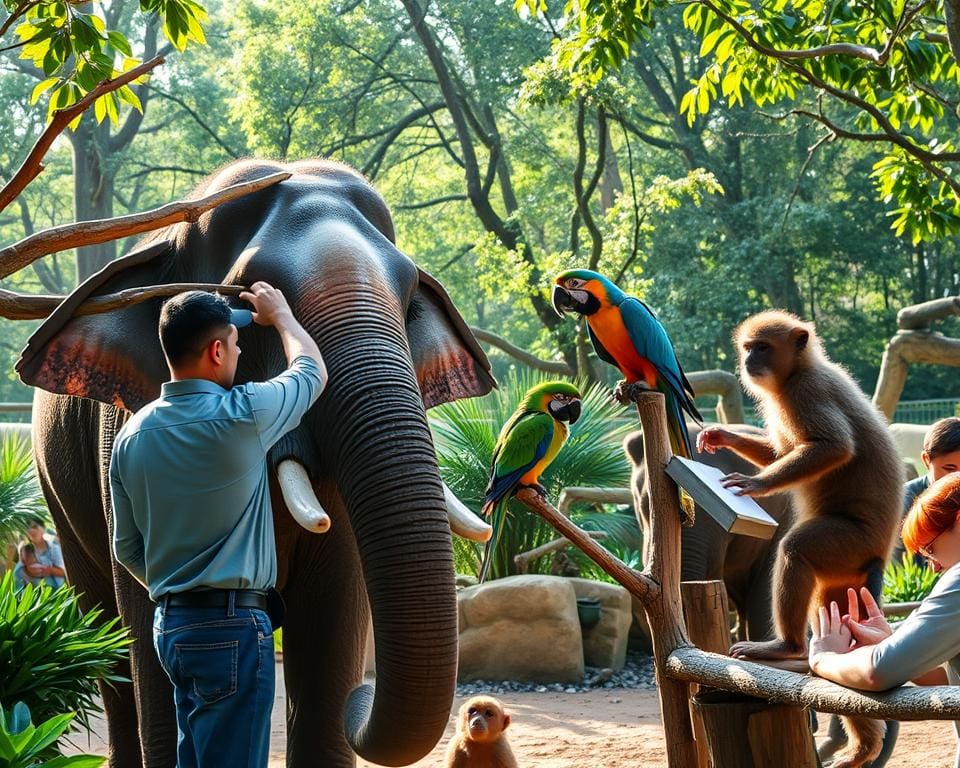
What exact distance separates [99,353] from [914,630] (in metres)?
3.08

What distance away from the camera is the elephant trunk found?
12.4 ft

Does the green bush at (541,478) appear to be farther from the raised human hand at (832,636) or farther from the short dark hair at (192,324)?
the raised human hand at (832,636)

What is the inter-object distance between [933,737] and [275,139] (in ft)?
70.9

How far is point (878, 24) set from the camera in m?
8.33

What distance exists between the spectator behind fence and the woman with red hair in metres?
10.5

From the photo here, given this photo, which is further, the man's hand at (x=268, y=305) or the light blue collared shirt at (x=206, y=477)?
the man's hand at (x=268, y=305)

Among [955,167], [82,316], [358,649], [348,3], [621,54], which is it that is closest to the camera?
[82,316]

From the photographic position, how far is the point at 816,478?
465 cm

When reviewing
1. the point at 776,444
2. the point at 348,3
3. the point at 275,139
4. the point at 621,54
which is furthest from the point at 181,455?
the point at 348,3

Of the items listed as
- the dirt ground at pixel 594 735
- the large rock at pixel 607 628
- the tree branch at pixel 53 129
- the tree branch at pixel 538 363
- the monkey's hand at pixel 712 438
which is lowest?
the dirt ground at pixel 594 735

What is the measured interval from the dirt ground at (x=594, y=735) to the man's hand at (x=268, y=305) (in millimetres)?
4169

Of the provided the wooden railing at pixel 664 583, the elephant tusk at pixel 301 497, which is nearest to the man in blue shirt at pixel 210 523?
the elephant tusk at pixel 301 497

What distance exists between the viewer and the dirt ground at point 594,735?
8.17 meters

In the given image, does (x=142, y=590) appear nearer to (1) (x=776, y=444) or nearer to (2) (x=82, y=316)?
(2) (x=82, y=316)
